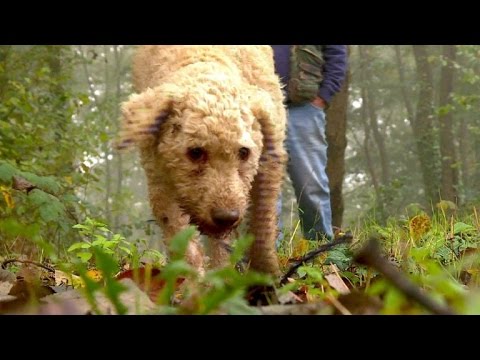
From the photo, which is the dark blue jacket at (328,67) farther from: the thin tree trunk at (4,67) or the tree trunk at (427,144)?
the tree trunk at (427,144)

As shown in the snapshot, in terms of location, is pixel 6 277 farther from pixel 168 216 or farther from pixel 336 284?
pixel 168 216

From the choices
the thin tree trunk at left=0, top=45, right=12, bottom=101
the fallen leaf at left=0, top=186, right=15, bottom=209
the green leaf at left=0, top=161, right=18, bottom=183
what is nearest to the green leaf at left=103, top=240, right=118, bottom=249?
the green leaf at left=0, top=161, right=18, bottom=183

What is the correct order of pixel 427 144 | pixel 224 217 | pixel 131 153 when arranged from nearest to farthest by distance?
pixel 224 217
pixel 131 153
pixel 427 144

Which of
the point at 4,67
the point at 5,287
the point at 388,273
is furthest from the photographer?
the point at 4,67

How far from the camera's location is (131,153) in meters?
4.34

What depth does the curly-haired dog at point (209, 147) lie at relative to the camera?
11.9ft

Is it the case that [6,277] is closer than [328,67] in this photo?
Yes

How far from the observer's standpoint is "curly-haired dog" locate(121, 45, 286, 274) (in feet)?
11.9

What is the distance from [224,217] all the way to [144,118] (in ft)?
3.21

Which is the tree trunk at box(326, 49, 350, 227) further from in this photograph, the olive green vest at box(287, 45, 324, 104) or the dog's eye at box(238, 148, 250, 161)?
the dog's eye at box(238, 148, 250, 161)

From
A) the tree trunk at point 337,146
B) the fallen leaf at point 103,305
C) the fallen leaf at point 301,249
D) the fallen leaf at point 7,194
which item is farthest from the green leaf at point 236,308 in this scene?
the tree trunk at point 337,146

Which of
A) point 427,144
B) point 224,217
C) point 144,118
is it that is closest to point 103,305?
point 224,217
